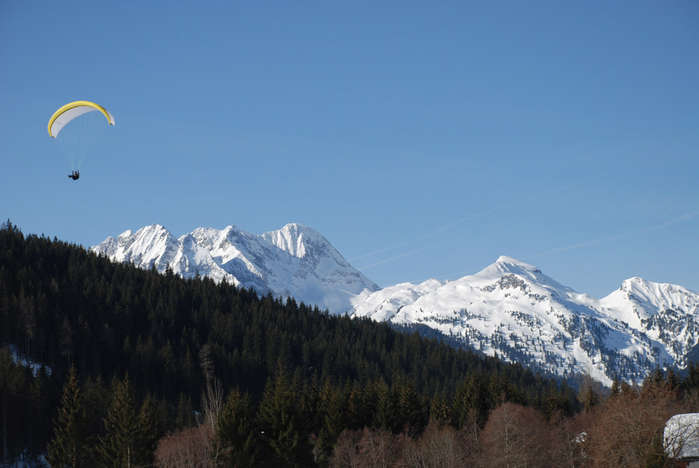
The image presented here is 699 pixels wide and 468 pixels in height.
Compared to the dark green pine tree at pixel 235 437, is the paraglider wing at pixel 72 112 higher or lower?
higher

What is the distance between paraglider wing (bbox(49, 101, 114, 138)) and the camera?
3014 inches

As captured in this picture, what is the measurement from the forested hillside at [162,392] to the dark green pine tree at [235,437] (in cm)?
12

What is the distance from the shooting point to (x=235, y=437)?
79.4 meters

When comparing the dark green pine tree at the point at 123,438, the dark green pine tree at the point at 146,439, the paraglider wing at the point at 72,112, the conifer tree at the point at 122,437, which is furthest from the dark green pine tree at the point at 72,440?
the paraglider wing at the point at 72,112

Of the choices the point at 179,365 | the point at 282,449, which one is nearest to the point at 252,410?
the point at 282,449

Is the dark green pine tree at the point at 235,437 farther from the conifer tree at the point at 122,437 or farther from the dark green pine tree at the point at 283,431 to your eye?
the conifer tree at the point at 122,437

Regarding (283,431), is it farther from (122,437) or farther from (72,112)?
(72,112)

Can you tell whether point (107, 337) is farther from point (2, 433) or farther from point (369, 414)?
point (369, 414)

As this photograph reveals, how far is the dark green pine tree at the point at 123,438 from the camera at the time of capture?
78812mm

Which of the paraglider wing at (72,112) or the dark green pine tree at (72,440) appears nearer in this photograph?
the paraglider wing at (72,112)

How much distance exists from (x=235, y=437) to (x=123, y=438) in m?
12.0

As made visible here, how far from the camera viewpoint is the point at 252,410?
84.9 m

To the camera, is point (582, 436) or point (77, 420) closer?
point (77, 420)

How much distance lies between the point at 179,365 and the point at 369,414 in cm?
7473
